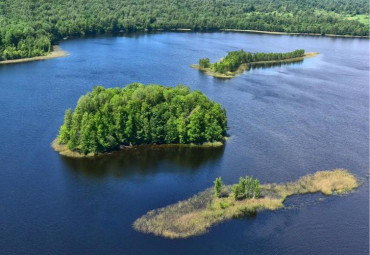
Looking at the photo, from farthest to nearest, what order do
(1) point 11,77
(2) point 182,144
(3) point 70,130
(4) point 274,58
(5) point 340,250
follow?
(4) point 274,58
(1) point 11,77
(2) point 182,144
(3) point 70,130
(5) point 340,250

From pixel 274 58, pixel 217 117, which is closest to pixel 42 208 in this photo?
pixel 217 117

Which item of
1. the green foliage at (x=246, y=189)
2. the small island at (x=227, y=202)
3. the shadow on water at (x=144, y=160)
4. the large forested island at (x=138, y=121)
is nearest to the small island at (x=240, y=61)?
the large forested island at (x=138, y=121)

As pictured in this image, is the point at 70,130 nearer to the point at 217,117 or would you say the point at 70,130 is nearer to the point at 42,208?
the point at 42,208

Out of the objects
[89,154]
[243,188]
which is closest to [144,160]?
[89,154]

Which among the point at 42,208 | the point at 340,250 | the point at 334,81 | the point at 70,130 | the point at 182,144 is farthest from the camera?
the point at 334,81

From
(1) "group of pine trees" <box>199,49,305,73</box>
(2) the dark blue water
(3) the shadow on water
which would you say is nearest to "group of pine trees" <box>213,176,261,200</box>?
(2) the dark blue water

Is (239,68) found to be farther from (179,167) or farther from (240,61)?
(179,167)
